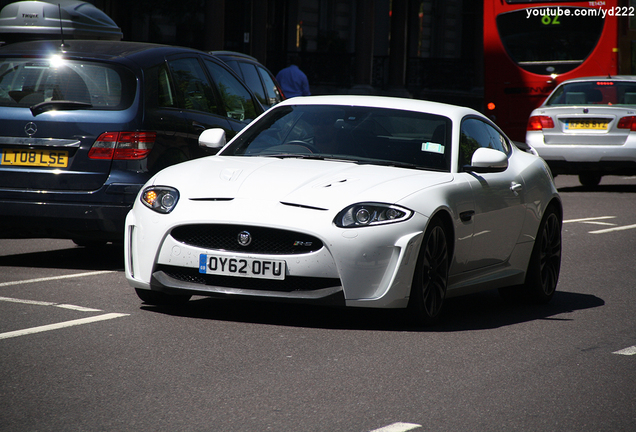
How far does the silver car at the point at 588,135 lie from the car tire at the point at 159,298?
11720mm

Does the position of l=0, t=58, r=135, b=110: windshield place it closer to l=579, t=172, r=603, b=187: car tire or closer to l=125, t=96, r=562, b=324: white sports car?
l=125, t=96, r=562, b=324: white sports car

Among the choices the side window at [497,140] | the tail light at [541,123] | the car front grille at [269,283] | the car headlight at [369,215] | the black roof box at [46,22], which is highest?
the black roof box at [46,22]

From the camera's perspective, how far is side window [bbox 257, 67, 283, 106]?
13.1m

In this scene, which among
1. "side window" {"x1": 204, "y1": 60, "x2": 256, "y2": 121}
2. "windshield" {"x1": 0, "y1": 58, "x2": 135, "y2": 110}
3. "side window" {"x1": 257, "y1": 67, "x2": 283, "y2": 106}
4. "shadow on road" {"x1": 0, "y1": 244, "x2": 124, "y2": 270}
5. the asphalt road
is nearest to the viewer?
the asphalt road

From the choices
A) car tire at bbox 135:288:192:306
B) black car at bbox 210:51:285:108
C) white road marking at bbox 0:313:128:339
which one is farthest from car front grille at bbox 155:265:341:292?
black car at bbox 210:51:285:108

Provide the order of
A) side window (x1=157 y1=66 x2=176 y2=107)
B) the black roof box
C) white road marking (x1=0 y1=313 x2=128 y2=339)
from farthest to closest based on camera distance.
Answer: the black roof box
side window (x1=157 y1=66 x2=176 y2=107)
white road marking (x1=0 y1=313 x2=128 y2=339)

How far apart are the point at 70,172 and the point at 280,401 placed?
3.84 metres

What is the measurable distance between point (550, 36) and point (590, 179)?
416 cm

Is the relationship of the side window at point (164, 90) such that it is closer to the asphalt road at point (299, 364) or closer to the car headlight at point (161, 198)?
the asphalt road at point (299, 364)

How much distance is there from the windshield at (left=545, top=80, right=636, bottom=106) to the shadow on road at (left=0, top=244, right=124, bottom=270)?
10.5 m

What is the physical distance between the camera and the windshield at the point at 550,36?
2131cm

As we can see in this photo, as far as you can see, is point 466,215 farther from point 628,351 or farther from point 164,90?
point 164,90

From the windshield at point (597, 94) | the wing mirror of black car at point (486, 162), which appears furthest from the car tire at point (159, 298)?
the windshield at point (597, 94)

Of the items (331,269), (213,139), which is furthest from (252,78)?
(331,269)
